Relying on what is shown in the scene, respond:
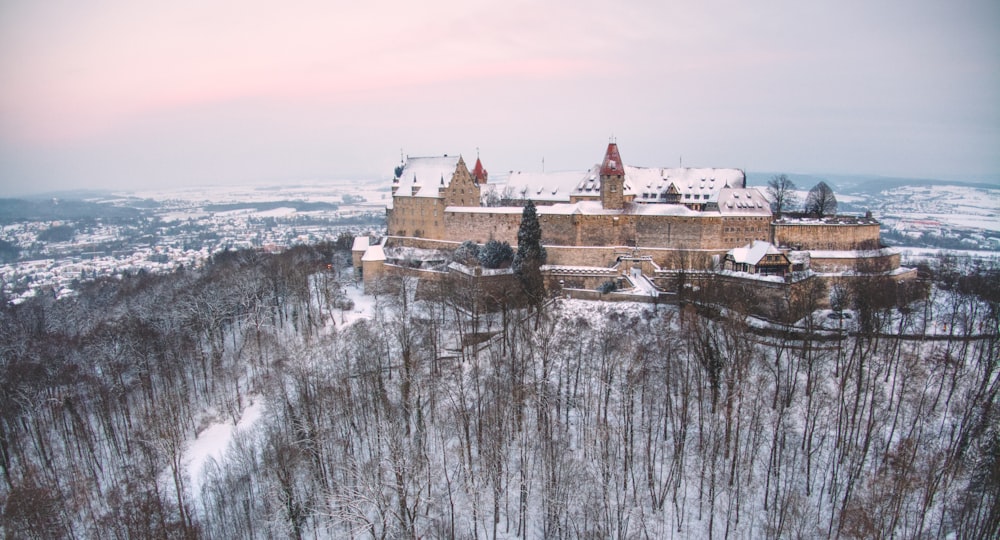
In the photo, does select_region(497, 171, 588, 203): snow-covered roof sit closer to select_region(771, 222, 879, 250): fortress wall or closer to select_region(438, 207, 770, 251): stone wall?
select_region(438, 207, 770, 251): stone wall

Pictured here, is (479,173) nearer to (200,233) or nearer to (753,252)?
(753,252)

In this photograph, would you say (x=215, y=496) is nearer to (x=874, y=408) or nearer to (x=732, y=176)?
(x=874, y=408)

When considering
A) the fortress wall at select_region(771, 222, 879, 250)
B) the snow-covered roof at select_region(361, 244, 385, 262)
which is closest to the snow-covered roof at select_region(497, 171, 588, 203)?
the snow-covered roof at select_region(361, 244, 385, 262)

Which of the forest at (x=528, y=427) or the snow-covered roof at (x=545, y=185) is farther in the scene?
the snow-covered roof at (x=545, y=185)

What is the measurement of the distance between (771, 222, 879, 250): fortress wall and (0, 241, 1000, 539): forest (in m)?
7.01

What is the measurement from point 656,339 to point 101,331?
31718 mm

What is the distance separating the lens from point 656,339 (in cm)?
3059

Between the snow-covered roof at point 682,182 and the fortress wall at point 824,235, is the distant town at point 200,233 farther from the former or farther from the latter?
the fortress wall at point 824,235

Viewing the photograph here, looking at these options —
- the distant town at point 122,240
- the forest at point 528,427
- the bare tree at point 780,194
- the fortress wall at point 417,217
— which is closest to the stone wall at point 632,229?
the fortress wall at point 417,217

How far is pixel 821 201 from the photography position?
4906cm

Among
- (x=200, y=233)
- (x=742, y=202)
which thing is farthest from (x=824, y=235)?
(x=200, y=233)

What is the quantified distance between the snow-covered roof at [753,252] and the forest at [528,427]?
5331mm

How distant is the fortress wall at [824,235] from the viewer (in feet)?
139

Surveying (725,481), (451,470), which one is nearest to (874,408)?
(725,481)
